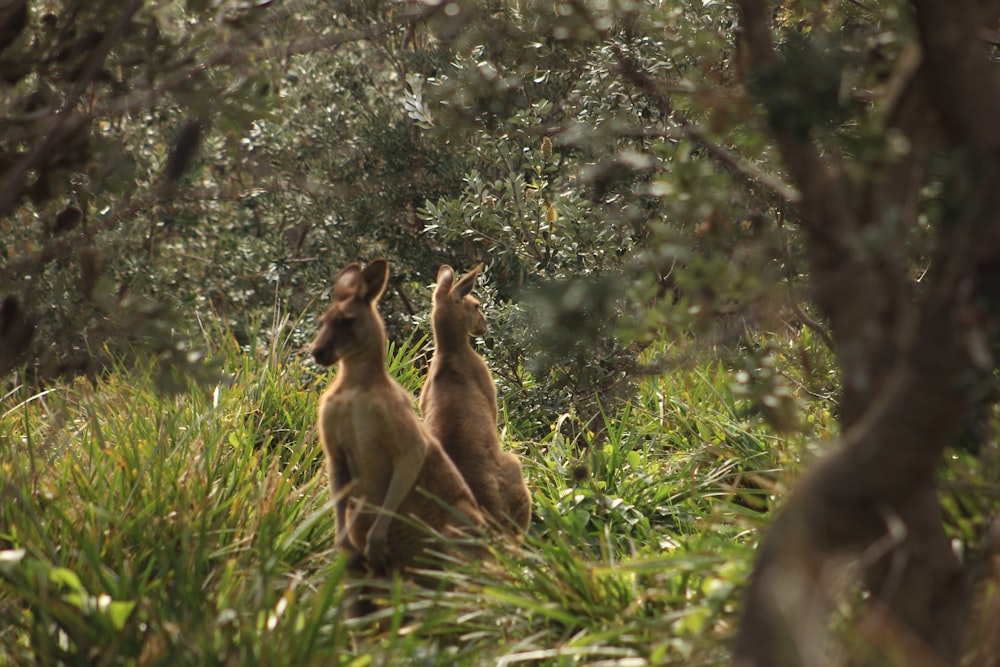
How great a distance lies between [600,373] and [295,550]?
3.04 metres

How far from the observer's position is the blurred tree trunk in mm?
2785

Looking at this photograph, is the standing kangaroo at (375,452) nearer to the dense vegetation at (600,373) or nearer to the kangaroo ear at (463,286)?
the dense vegetation at (600,373)

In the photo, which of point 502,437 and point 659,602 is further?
point 502,437

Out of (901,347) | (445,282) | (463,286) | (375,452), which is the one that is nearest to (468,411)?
(463,286)

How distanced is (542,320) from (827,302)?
962 millimetres

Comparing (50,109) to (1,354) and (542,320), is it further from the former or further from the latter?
(542,320)

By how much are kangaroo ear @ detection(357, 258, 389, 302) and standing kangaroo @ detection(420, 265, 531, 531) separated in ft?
3.12

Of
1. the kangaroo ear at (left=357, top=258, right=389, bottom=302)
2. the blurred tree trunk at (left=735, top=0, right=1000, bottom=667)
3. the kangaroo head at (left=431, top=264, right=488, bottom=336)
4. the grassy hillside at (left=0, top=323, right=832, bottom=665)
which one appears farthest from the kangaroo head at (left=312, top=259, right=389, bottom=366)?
the blurred tree trunk at (left=735, top=0, right=1000, bottom=667)

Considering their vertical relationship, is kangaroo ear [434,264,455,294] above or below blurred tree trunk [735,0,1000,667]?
below

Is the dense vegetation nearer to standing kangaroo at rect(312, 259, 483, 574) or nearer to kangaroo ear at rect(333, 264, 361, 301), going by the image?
standing kangaroo at rect(312, 259, 483, 574)

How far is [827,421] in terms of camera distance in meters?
6.06

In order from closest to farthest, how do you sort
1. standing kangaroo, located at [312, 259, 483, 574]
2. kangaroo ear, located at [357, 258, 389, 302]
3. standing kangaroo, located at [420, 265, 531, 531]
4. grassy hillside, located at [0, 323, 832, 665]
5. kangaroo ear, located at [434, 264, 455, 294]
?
grassy hillside, located at [0, 323, 832, 665] < standing kangaroo, located at [312, 259, 483, 574] < kangaroo ear, located at [357, 258, 389, 302] < standing kangaroo, located at [420, 265, 531, 531] < kangaroo ear, located at [434, 264, 455, 294]

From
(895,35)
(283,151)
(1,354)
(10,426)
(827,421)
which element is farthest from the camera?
(283,151)

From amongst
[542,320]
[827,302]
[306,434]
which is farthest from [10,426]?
[827,302]
